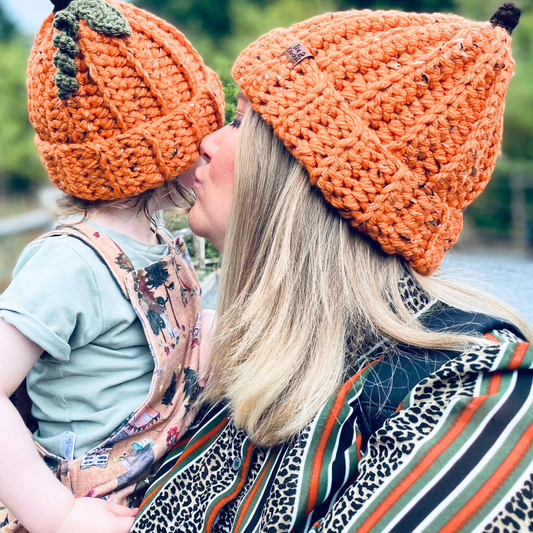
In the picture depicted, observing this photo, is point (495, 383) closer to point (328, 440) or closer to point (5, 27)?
point (328, 440)

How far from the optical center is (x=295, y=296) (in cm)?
115

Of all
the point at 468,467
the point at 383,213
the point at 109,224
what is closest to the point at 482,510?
the point at 468,467

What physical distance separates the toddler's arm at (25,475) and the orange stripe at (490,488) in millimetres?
721

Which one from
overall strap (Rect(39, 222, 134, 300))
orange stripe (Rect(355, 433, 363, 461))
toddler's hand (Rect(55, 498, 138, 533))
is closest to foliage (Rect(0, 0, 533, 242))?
overall strap (Rect(39, 222, 134, 300))

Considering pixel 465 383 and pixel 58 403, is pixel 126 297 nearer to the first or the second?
pixel 58 403

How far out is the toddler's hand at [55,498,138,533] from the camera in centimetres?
109

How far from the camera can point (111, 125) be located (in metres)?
1.24

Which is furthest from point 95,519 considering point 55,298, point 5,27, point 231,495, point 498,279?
point 5,27

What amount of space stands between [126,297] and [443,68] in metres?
0.86

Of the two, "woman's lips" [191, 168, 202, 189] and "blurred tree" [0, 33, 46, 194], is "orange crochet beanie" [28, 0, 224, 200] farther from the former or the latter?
"blurred tree" [0, 33, 46, 194]

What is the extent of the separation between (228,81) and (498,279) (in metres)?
1.14

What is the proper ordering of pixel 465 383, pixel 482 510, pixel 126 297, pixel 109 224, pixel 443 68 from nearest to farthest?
pixel 482 510 → pixel 465 383 → pixel 443 68 → pixel 126 297 → pixel 109 224

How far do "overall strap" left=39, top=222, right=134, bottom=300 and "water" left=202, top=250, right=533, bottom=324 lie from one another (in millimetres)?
621

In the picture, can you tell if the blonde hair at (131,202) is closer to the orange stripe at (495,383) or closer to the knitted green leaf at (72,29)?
the knitted green leaf at (72,29)
